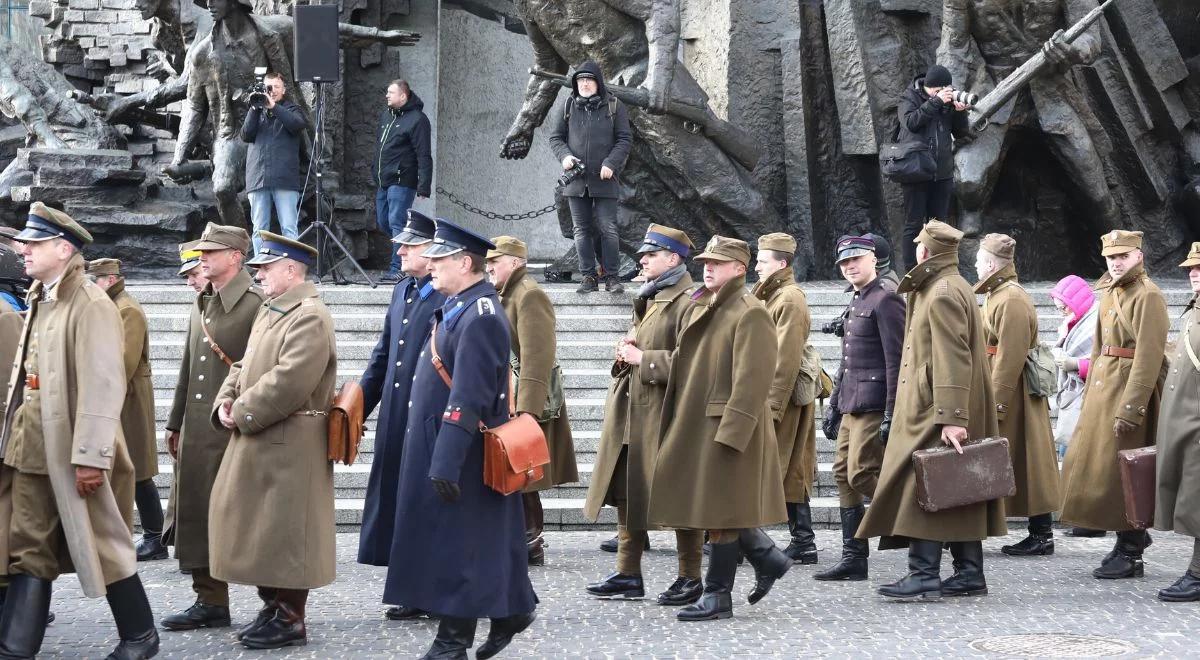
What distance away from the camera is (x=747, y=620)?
6516 millimetres

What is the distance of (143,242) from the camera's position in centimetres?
1486

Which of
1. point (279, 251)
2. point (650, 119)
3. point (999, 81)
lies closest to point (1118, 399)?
point (279, 251)

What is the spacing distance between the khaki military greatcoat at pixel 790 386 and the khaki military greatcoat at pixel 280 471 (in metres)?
2.61

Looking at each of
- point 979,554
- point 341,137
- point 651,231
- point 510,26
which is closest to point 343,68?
point 341,137

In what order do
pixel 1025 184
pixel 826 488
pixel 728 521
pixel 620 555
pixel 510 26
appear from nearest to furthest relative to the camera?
pixel 728 521, pixel 620 555, pixel 826 488, pixel 1025 184, pixel 510 26

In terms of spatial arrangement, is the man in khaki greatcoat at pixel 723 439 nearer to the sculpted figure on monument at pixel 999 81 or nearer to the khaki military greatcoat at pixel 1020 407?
the khaki military greatcoat at pixel 1020 407

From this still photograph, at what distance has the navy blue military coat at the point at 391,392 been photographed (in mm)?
6242

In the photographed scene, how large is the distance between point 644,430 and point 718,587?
82 cm

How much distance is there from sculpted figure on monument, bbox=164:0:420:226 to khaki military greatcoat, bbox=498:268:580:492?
682 centimetres

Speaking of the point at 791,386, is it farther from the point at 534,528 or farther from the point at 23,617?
the point at 23,617

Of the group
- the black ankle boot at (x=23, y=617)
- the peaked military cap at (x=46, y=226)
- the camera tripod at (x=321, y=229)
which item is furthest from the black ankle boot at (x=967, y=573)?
the camera tripod at (x=321, y=229)

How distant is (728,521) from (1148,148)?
10.4 m

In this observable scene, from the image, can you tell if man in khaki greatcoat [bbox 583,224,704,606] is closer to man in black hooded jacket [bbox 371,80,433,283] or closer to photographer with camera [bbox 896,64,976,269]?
photographer with camera [bbox 896,64,976,269]

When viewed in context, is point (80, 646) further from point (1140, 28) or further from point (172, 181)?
point (1140, 28)
